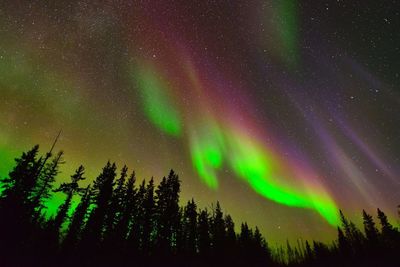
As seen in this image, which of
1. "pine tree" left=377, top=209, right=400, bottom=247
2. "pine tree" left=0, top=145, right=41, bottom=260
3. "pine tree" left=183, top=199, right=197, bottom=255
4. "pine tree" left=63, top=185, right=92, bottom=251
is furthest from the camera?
"pine tree" left=377, top=209, right=400, bottom=247

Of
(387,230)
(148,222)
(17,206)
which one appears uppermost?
(387,230)

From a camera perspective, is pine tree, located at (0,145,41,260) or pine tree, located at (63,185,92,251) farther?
pine tree, located at (63,185,92,251)

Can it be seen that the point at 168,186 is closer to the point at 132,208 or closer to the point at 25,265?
the point at 132,208

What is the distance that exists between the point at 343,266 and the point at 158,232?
38.1 m

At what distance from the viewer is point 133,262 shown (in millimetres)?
33281

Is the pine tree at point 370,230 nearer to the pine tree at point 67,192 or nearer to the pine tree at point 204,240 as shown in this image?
the pine tree at point 204,240

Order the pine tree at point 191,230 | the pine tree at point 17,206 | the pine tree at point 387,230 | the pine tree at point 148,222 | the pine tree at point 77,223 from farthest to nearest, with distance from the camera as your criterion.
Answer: the pine tree at point 387,230 → the pine tree at point 191,230 → the pine tree at point 148,222 → the pine tree at point 77,223 → the pine tree at point 17,206

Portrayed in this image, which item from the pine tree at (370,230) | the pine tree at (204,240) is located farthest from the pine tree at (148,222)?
the pine tree at (370,230)

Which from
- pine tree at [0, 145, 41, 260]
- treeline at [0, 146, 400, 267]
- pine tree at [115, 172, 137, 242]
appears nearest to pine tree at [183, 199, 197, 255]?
treeline at [0, 146, 400, 267]

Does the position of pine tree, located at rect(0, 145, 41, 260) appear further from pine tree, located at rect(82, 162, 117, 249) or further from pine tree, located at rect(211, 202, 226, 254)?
pine tree, located at rect(211, 202, 226, 254)

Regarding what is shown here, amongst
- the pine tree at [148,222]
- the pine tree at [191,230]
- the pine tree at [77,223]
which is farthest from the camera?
the pine tree at [191,230]

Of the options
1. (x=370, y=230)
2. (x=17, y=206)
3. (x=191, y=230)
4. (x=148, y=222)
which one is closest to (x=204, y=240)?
(x=191, y=230)

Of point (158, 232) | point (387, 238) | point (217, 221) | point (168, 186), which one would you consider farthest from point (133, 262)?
point (387, 238)

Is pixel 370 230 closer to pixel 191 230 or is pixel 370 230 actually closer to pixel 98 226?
pixel 191 230
